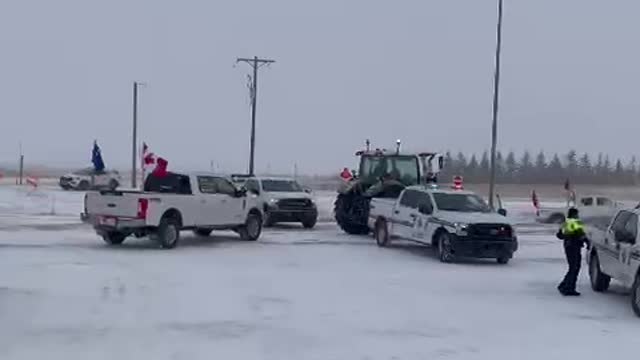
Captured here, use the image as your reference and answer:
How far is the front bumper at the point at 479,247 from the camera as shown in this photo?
22.2m

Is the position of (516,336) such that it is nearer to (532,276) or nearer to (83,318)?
(83,318)

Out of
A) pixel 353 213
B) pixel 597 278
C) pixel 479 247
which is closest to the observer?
pixel 597 278

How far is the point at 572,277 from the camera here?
17406 millimetres

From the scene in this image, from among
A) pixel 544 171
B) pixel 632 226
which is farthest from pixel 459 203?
pixel 544 171

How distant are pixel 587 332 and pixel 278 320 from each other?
13.1ft

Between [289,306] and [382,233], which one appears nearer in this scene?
[289,306]

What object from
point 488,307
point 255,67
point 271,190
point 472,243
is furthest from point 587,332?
point 255,67

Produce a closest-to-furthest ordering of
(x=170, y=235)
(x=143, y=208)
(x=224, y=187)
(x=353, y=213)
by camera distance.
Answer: (x=143, y=208), (x=170, y=235), (x=224, y=187), (x=353, y=213)

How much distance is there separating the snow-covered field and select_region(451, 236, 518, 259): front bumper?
0.28 m

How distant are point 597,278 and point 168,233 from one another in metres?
9.98

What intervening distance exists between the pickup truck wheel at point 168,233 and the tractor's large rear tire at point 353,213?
6864 mm

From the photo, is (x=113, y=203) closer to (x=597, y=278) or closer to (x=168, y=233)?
(x=168, y=233)

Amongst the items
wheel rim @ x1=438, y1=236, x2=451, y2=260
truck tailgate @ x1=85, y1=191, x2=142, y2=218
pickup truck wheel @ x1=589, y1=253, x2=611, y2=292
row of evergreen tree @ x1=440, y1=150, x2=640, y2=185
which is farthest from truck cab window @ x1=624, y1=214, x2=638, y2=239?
row of evergreen tree @ x1=440, y1=150, x2=640, y2=185

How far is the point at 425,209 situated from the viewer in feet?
77.9
